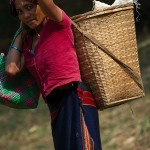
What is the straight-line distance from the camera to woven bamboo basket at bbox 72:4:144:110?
3.03m

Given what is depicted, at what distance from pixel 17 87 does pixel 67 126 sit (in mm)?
427

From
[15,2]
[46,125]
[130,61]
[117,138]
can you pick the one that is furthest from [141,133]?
[15,2]

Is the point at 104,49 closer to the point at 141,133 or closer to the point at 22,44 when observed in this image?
the point at 22,44

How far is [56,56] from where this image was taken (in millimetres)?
2918

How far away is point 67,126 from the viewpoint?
117 inches

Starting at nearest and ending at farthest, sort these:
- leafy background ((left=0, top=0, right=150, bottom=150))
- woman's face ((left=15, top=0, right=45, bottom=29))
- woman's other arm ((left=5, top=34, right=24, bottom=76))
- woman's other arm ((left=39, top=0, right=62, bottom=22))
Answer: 1. woman's other arm ((left=39, top=0, right=62, bottom=22))
2. woman's face ((left=15, top=0, right=45, bottom=29))
3. woman's other arm ((left=5, top=34, right=24, bottom=76))
4. leafy background ((left=0, top=0, right=150, bottom=150))

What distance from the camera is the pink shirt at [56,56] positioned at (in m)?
2.92

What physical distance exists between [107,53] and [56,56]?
31cm

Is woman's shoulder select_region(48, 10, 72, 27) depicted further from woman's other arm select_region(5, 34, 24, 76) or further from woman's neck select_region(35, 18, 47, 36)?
woman's other arm select_region(5, 34, 24, 76)

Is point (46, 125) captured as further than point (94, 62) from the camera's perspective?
Yes

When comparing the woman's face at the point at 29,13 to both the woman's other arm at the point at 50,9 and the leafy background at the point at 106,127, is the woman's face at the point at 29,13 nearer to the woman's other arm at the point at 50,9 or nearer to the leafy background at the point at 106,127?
the woman's other arm at the point at 50,9

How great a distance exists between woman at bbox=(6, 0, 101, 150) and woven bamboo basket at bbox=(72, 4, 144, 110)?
75 millimetres

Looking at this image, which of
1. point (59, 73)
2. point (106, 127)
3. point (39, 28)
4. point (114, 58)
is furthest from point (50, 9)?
point (106, 127)

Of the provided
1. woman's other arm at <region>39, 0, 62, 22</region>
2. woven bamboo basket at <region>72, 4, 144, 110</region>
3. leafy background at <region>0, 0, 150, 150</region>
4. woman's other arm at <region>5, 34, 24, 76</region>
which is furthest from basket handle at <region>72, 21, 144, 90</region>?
leafy background at <region>0, 0, 150, 150</region>
